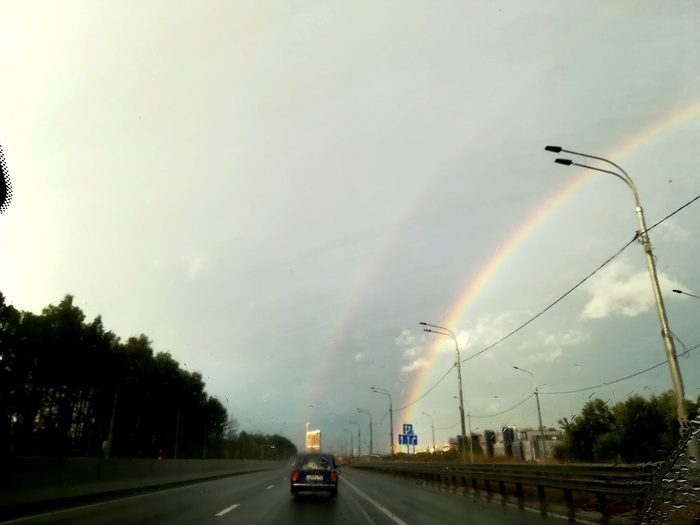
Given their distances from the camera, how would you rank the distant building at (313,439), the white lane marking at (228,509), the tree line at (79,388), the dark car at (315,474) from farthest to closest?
1. the distant building at (313,439)
2. the tree line at (79,388)
3. the dark car at (315,474)
4. the white lane marking at (228,509)

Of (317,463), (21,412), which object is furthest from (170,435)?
(317,463)

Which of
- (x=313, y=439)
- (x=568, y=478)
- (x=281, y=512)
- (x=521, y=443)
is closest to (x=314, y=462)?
(x=281, y=512)

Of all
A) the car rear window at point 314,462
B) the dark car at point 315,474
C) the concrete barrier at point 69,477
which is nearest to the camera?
the concrete barrier at point 69,477

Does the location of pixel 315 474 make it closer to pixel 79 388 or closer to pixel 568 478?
pixel 568 478

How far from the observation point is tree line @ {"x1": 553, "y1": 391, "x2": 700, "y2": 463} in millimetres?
5726

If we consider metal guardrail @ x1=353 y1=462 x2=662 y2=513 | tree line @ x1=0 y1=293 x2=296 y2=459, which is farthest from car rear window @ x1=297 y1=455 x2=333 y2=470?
tree line @ x1=0 y1=293 x2=296 y2=459

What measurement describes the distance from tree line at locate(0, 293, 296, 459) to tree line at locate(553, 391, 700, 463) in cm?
2435

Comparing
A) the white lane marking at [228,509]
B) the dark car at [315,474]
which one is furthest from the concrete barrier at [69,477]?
the dark car at [315,474]

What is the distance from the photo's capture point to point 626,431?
11.6 m

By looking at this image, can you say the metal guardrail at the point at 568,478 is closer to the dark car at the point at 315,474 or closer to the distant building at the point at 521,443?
the distant building at the point at 521,443

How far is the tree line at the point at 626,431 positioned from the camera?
18.8 feet

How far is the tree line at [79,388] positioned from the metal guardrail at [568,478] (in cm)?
1990

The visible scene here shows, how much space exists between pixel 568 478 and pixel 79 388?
47.7 meters

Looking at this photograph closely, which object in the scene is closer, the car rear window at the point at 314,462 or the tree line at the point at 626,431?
the tree line at the point at 626,431
